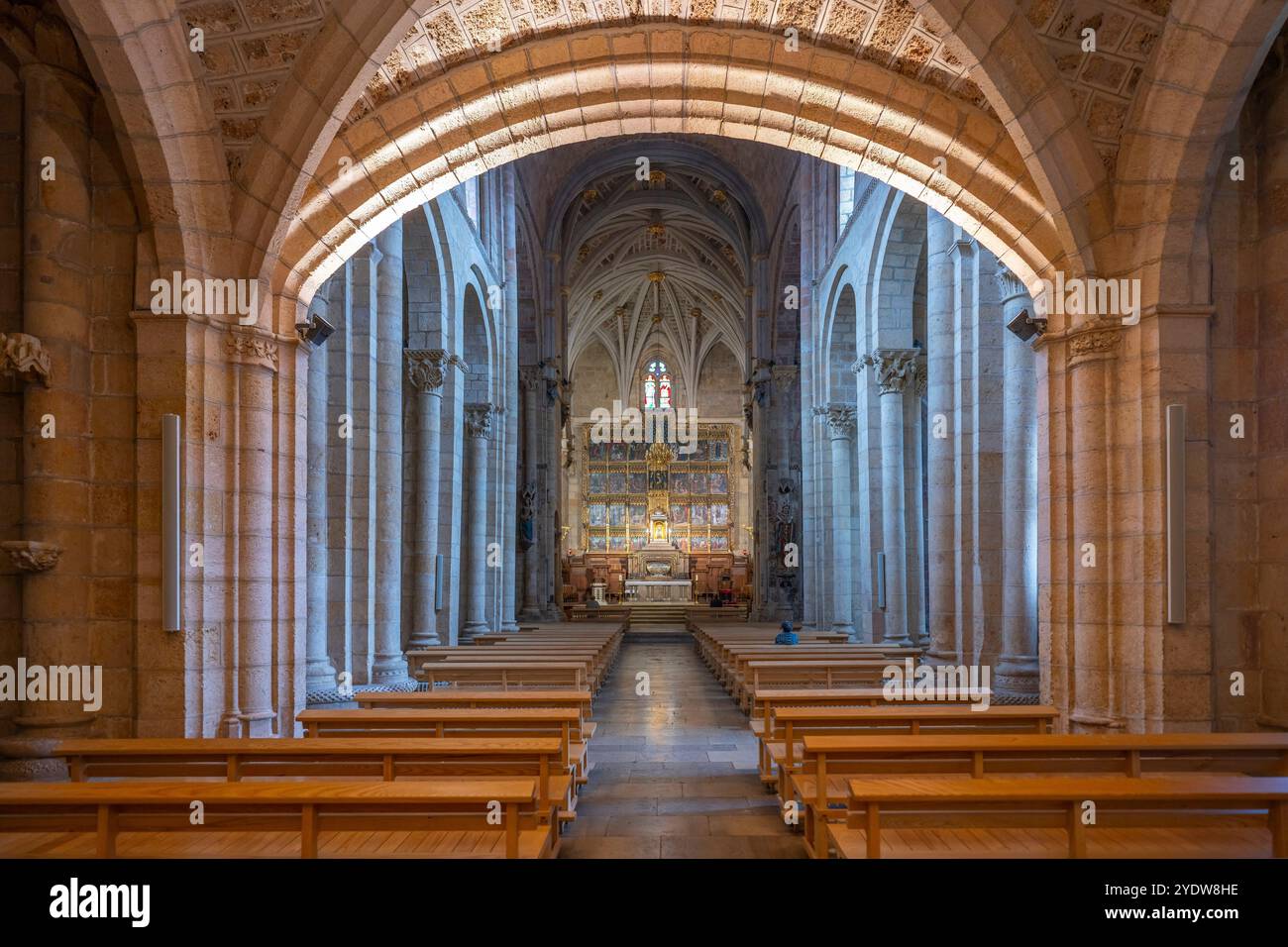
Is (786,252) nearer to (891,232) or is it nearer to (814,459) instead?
(814,459)

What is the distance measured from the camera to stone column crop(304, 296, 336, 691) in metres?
10.4

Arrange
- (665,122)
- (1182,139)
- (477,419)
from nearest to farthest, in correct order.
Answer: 1. (1182,139)
2. (665,122)
3. (477,419)

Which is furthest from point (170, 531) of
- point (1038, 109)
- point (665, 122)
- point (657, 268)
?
point (657, 268)

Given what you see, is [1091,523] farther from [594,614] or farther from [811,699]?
[594,614]

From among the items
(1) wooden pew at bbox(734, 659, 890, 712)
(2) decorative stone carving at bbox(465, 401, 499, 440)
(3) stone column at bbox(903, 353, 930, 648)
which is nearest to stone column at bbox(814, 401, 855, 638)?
(3) stone column at bbox(903, 353, 930, 648)

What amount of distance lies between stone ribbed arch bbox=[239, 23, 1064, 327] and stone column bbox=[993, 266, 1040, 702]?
219 cm

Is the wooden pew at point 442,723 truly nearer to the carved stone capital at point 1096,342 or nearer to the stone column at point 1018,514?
the carved stone capital at point 1096,342

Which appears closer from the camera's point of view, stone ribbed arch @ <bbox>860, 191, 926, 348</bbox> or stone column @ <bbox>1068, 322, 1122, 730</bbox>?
stone column @ <bbox>1068, 322, 1122, 730</bbox>

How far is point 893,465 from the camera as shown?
55.0ft

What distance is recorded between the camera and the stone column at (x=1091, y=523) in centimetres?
712

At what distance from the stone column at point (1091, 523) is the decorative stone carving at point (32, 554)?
7.18m

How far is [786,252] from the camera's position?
27.9 metres

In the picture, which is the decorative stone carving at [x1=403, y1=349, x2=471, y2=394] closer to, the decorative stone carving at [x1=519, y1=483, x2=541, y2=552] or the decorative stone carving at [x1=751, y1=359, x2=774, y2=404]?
the decorative stone carving at [x1=519, y1=483, x2=541, y2=552]

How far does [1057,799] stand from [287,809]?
3.50 meters
